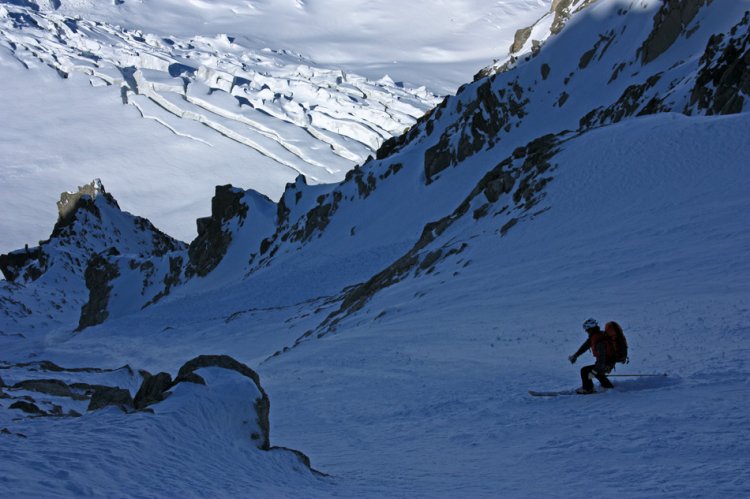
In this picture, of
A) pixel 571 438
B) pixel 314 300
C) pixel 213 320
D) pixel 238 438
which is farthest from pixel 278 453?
pixel 213 320

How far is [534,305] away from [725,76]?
25.6 meters

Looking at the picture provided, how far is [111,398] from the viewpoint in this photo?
45.4ft

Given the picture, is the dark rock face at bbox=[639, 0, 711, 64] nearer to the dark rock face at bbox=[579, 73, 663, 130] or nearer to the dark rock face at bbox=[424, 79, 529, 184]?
the dark rock face at bbox=[579, 73, 663, 130]

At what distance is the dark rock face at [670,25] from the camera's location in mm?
62250

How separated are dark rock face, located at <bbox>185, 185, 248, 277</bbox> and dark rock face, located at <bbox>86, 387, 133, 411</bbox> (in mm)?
70817

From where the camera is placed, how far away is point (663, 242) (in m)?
22.7

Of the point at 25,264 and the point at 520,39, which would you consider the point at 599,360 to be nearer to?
the point at 520,39

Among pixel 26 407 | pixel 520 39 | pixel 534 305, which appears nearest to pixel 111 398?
pixel 26 407

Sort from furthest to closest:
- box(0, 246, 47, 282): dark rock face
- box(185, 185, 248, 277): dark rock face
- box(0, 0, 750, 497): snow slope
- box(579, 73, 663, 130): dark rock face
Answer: box(0, 246, 47, 282): dark rock face < box(185, 185, 248, 277): dark rock face < box(579, 73, 663, 130): dark rock face < box(0, 0, 750, 497): snow slope

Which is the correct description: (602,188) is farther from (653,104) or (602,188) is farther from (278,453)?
(278,453)

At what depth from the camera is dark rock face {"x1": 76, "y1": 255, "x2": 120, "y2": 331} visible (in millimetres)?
88500

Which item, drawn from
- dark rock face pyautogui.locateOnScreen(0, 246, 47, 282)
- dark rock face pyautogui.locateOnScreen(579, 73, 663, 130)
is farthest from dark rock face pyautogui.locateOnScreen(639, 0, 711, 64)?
dark rock face pyautogui.locateOnScreen(0, 246, 47, 282)

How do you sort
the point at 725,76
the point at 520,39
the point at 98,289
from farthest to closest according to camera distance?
the point at 98,289 < the point at 520,39 < the point at 725,76

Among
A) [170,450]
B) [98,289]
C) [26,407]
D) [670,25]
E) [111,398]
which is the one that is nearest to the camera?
[170,450]
